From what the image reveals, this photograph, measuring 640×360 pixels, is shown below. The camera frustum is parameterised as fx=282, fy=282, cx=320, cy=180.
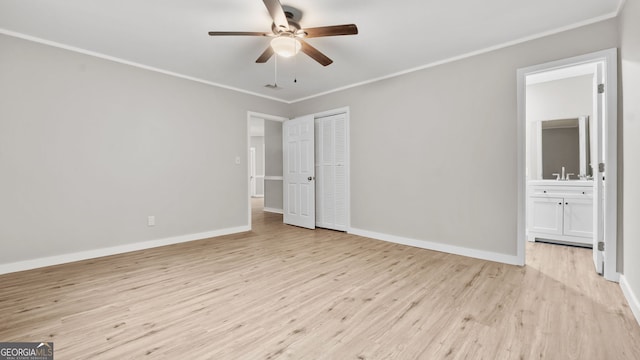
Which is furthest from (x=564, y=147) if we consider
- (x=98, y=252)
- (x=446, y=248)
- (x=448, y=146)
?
(x=98, y=252)

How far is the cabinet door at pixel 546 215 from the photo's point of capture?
402cm

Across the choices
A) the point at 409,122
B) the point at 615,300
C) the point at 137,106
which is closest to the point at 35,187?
the point at 137,106

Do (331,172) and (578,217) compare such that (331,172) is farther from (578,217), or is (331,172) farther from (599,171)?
(578,217)

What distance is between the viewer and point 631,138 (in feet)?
7.37

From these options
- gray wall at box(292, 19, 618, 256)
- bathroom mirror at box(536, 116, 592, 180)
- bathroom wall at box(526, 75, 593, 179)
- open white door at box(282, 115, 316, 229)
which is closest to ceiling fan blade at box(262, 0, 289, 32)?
gray wall at box(292, 19, 618, 256)

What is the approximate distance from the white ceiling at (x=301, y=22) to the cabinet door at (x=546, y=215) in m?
2.41

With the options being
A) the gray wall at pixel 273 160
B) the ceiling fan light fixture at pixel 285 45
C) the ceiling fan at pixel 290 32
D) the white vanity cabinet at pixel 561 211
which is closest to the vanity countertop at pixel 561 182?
the white vanity cabinet at pixel 561 211

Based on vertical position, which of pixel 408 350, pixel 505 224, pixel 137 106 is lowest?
pixel 408 350

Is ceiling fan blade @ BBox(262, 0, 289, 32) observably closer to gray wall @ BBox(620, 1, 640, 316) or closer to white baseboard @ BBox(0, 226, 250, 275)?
gray wall @ BBox(620, 1, 640, 316)

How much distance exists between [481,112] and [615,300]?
7.12 ft

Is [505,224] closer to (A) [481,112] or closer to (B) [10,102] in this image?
(A) [481,112]

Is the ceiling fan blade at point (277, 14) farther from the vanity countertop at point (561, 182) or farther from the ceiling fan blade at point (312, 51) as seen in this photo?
the vanity countertop at point (561, 182)

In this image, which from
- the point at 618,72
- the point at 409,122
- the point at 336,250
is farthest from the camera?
the point at 409,122

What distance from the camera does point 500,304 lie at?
2.23 meters
